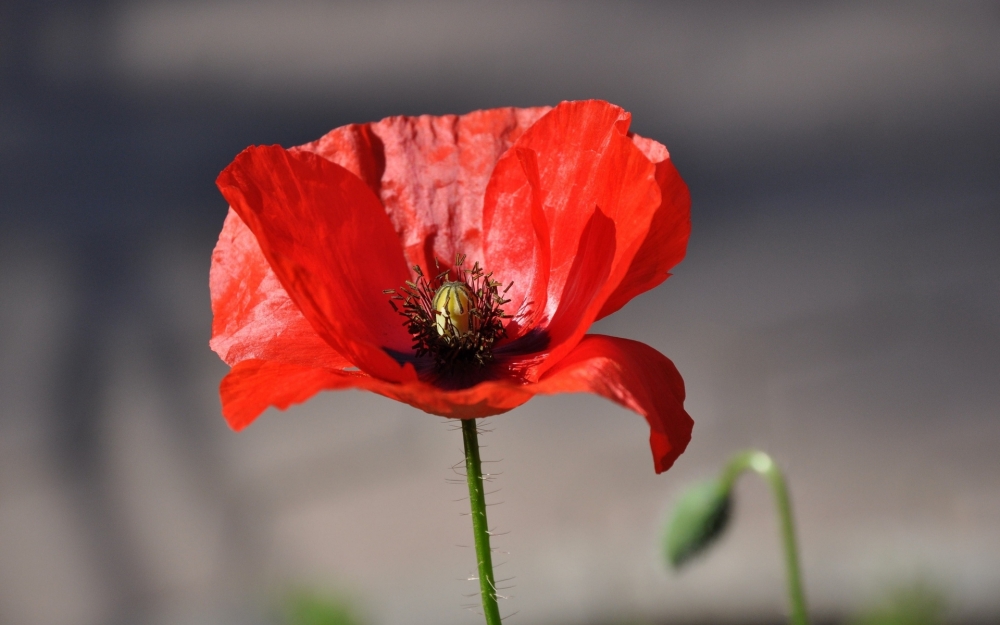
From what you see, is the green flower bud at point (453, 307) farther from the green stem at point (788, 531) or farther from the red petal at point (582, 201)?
the green stem at point (788, 531)

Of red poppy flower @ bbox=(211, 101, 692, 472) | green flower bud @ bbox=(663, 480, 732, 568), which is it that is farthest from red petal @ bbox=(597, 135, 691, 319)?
green flower bud @ bbox=(663, 480, 732, 568)

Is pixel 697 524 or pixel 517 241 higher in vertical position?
pixel 517 241

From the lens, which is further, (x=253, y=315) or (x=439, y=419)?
(x=439, y=419)

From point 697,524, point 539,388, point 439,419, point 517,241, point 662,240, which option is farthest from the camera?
point 439,419

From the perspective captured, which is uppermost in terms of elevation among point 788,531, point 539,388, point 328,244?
point 328,244

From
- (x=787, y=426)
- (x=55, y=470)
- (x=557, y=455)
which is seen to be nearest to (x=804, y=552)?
(x=787, y=426)

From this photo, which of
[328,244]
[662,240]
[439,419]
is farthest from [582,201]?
[439,419]

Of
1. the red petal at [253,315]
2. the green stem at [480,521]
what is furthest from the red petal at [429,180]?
the green stem at [480,521]

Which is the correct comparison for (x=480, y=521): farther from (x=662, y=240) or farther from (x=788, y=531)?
(x=788, y=531)
